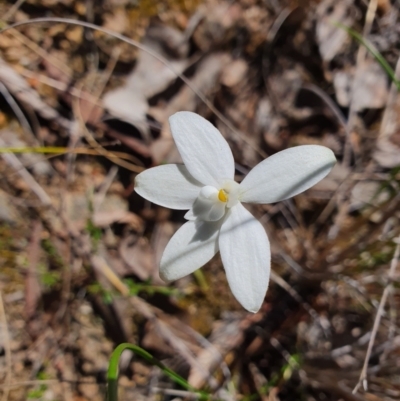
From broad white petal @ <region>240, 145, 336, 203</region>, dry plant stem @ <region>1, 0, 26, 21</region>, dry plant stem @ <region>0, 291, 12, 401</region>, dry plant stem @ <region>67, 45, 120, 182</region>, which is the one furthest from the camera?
dry plant stem @ <region>67, 45, 120, 182</region>

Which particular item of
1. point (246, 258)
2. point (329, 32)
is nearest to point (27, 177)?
point (246, 258)

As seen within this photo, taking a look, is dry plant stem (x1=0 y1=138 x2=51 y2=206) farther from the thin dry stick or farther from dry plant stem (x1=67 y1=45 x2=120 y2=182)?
the thin dry stick

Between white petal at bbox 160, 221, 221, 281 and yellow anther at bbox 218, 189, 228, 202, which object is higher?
yellow anther at bbox 218, 189, 228, 202

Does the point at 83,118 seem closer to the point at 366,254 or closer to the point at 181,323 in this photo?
the point at 181,323

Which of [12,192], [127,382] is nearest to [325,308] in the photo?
[127,382]

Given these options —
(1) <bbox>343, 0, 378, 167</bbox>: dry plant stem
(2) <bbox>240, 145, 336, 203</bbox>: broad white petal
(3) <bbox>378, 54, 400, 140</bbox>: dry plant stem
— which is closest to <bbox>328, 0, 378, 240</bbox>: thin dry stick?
(1) <bbox>343, 0, 378, 167</bbox>: dry plant stem

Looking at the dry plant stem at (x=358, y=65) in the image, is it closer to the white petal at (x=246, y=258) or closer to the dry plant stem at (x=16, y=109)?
the white petal at (x=246, y=258)
